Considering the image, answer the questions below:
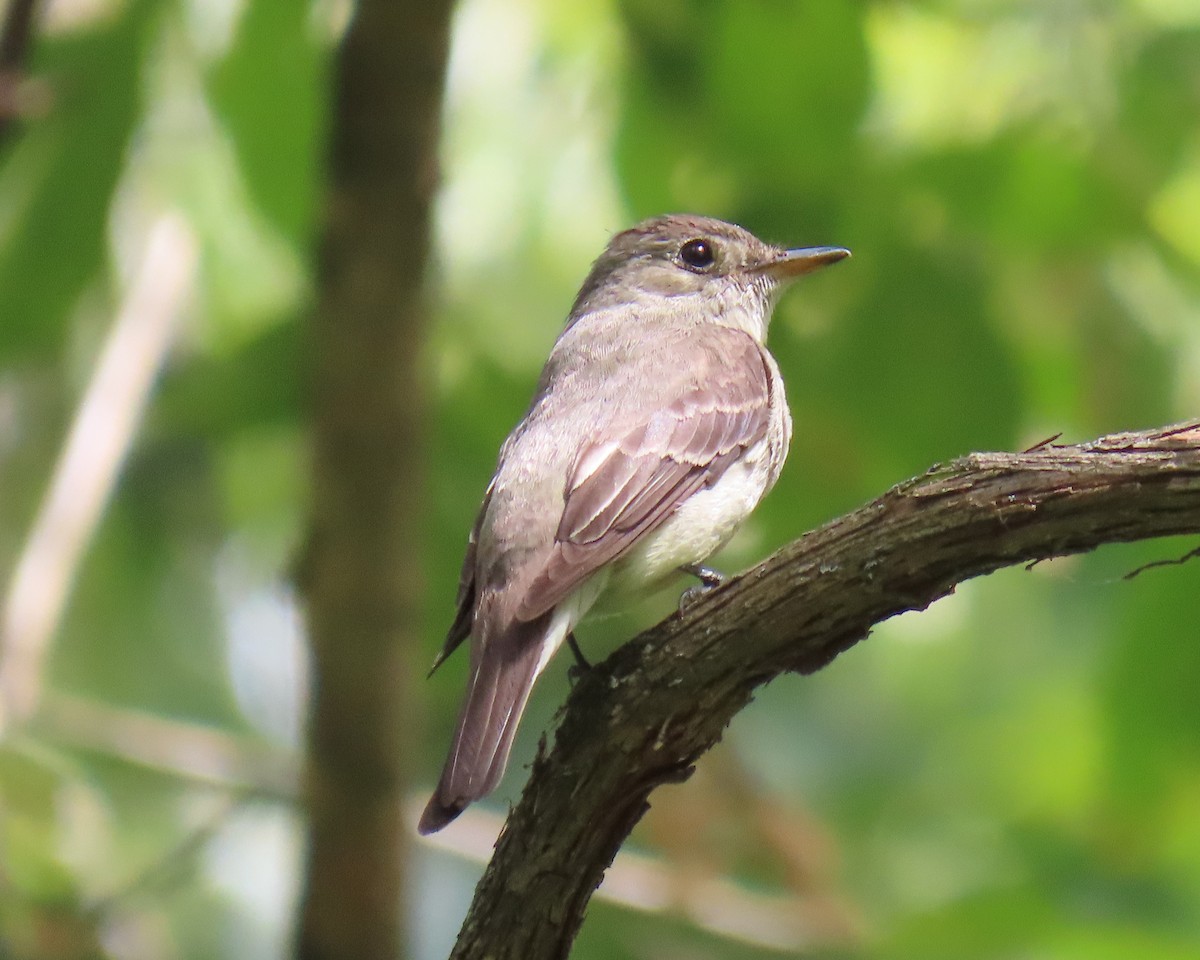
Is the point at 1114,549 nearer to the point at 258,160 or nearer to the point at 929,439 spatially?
the point at 929,439

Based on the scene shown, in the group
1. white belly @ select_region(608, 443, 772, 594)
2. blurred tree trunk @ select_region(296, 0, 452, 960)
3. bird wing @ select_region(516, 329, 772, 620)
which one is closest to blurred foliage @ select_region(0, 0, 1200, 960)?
blurred tree trunk @ select_region(296, 0, 452, 960)

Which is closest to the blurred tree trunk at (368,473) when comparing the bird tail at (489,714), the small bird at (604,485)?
the small bird at (604,485)

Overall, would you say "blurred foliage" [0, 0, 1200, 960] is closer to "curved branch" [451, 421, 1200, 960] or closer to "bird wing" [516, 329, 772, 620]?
"bird wing" [516, 329, 772, 620]

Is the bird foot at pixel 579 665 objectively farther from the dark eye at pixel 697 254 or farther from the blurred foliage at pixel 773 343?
the dark eye at pixel 697 254

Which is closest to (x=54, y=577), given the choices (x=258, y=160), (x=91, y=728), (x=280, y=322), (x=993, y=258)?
(x=91, y=728)

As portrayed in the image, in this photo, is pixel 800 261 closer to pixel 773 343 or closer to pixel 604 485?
pixel 773 343
